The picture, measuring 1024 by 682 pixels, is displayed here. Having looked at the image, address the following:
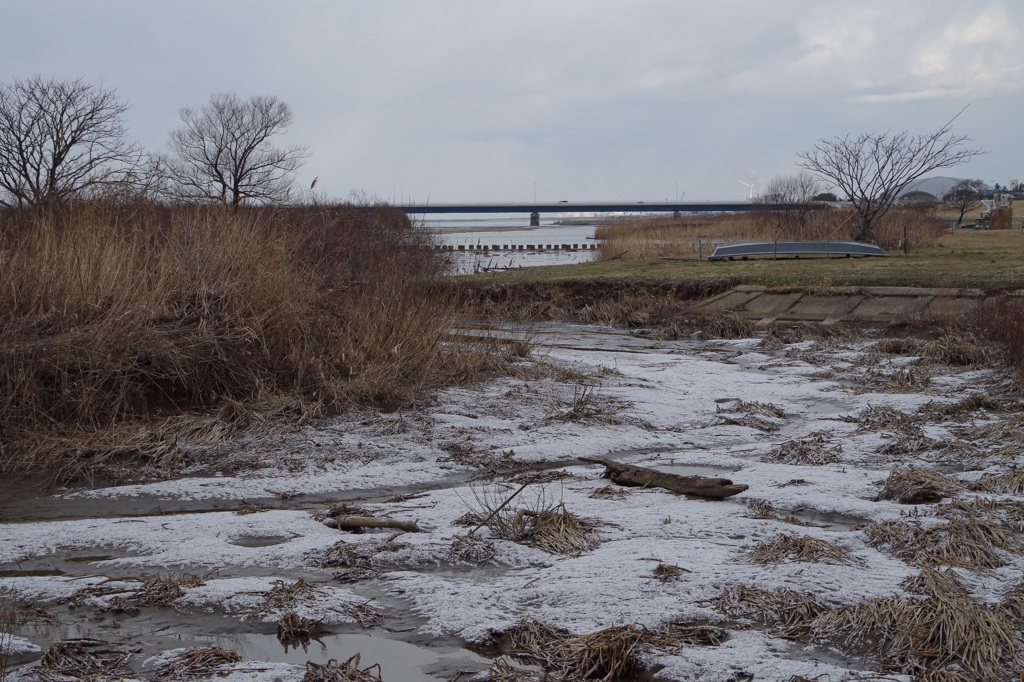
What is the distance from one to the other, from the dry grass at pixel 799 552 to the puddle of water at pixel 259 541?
2.58 meters

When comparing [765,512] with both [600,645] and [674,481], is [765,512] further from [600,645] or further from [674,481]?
[600,645]

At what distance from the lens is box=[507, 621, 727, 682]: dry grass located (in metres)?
3.60

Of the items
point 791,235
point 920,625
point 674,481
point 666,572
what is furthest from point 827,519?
point 791,235

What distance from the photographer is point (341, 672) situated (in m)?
3.60

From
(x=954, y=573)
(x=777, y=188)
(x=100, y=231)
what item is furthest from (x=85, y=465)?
(x=777, y=188)

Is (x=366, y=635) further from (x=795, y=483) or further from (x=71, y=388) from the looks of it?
(x=71, y=388)

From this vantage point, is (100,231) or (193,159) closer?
(100,231)

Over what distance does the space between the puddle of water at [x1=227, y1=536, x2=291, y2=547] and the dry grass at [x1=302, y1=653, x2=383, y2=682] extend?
5.13 ft

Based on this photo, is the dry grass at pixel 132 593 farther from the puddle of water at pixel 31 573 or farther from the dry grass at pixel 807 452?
the dry grass at pixel 807 452

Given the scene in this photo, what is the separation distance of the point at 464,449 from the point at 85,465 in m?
2.81

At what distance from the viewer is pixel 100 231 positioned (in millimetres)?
8352

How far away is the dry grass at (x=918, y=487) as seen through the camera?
222 inches

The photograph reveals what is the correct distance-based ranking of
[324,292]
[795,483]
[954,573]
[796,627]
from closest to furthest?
[796,627]
[954,573]
[795,483]
[324,292]

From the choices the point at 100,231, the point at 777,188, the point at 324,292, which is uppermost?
the point at 777,188
